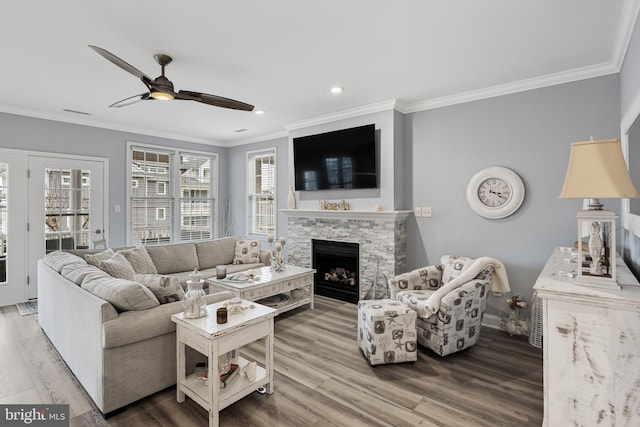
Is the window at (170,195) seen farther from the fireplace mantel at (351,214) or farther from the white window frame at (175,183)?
the fireplace mantel at (351,214)

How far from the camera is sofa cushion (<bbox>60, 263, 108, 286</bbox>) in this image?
262 centimetres

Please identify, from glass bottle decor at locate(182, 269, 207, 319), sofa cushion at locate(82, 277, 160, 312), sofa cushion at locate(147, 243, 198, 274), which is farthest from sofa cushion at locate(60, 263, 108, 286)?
sofa cushion at locate(147, 243, 198, 274)

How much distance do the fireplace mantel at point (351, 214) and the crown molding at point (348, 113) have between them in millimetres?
1333

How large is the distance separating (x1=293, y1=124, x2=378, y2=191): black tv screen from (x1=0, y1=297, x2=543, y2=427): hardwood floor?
2182mm

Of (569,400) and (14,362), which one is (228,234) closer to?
(14,362)

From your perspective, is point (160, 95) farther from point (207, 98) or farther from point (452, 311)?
point (452, 311)

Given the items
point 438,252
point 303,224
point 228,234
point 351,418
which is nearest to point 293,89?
point 303,224

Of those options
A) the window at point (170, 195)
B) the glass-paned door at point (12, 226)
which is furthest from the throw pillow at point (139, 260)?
the glass-paned door at point (12, 226)

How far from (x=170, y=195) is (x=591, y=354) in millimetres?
6274

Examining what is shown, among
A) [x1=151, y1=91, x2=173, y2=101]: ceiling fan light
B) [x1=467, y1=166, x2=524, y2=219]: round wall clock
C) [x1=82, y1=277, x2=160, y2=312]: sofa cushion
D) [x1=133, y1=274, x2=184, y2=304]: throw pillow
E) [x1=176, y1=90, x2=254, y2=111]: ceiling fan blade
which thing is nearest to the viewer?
[x1=82, y1=277, x2=160, y2=312]: sofa cushion

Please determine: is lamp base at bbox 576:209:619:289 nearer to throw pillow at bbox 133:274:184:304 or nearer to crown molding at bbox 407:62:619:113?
crown molding at bbox 407:62:619:113

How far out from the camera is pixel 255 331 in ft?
7.28

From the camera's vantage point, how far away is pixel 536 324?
3195 mm

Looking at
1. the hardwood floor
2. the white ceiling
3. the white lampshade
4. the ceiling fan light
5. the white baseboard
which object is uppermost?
the white ceiling
